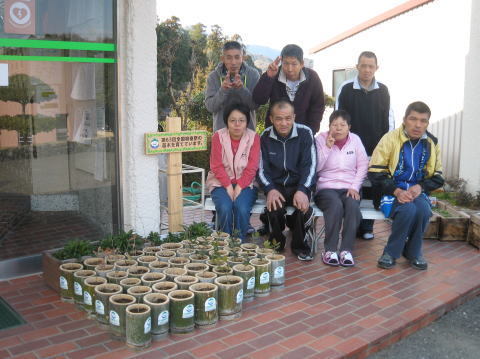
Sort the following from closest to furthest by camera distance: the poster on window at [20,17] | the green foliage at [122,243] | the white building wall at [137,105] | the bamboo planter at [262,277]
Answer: the bamboo planter at [262,277] → the poster on window at [20,17] → the green foliage at [122,243] → the white building wall at [137,105]

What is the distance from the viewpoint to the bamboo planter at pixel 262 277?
4.06 metres

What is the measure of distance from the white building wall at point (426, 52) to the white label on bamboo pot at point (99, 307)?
→ 7.11 m

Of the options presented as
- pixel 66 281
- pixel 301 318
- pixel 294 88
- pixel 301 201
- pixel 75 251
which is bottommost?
pixel 301 318

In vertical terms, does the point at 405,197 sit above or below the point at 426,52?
below

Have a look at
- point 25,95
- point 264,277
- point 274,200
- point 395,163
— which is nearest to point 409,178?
point 395,163

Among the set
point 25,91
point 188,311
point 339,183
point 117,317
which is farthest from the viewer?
point 339,183

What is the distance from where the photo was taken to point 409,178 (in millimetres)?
5066

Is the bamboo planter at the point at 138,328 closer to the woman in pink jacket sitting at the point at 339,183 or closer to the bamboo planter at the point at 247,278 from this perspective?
the bamboo planter at the point at 247,278

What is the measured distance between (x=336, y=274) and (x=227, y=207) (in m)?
1.18

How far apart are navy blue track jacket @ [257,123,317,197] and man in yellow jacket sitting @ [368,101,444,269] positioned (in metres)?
0.62

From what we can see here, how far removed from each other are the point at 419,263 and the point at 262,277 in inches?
66.5

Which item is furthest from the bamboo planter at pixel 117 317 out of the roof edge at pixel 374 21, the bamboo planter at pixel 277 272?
the roof edge at pixel 374 21

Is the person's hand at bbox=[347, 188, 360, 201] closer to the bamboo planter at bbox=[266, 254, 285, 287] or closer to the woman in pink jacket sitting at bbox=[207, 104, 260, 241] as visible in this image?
the woman in pink jacket sitting at bbox=[207, 104, 260, 241]

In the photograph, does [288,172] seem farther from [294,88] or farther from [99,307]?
[99,307]
